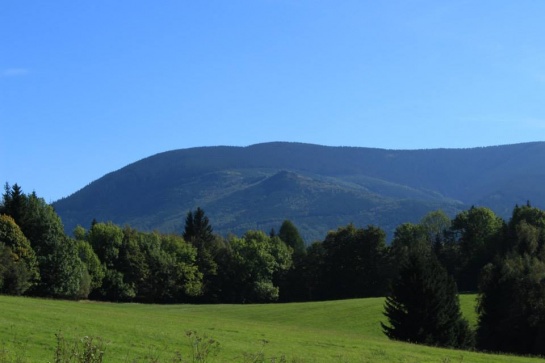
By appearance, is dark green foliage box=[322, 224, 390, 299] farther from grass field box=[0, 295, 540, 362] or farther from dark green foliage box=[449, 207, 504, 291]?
grass field box=[0, 295, 540, 362]

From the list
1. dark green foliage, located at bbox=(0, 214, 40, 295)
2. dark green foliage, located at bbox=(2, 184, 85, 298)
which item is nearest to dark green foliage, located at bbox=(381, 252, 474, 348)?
dark green foliage, located at bbox=(0, 214, 40, 295)

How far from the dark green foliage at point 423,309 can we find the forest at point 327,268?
0.08 metres

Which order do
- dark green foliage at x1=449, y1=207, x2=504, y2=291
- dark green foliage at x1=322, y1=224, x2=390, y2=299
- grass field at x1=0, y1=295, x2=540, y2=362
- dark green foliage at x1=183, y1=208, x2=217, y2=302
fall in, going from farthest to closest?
1. dark green foliage at x1=183, y1=208, x2=217, y2=302
2. dark green foliage at x1=322, y1=224, x2=390, y2=299
3. dark green foliage at x1=449, y1=207, x2=504, y2=291
4. grass field at x1=0, y1=295, x2=540, y2=362

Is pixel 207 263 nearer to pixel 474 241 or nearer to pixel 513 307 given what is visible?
pixel 474 241

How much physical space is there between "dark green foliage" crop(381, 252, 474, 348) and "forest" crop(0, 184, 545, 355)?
78 millimetres

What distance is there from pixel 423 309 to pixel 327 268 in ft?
203

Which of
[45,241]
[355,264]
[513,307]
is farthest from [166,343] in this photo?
[355,264]

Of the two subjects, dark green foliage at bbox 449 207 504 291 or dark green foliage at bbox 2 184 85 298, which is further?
dark green foliage at bbox 449 207 504 291

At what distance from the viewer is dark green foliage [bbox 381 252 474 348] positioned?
51.7 meters

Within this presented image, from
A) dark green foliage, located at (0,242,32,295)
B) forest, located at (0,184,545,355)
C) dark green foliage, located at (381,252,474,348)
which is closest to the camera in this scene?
dark green foliage, located at (381,252,474,348)

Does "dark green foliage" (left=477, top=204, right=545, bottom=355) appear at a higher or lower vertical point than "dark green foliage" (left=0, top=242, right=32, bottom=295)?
lower

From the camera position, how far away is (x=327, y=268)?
114m

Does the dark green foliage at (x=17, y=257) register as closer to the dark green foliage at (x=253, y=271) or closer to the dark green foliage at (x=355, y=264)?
the dark green foliage at (x=253, y=271)

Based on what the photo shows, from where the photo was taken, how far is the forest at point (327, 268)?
53.8 metres
